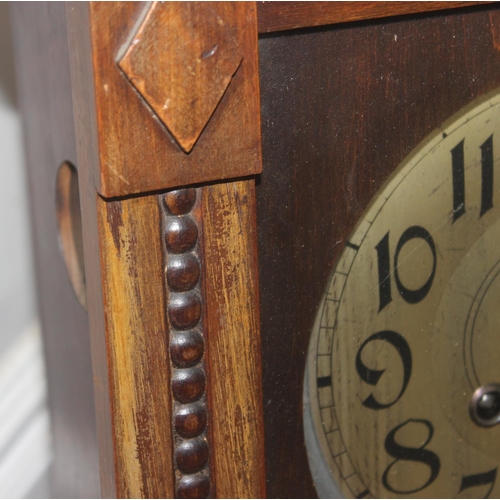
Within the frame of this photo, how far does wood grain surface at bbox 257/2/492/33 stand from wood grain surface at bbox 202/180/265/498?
11cm

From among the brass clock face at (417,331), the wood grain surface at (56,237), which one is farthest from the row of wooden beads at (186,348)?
the wood grain surface at (56,237)

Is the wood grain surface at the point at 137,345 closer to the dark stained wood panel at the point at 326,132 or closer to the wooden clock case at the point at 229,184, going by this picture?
the wooden clock case at the point at 229,184

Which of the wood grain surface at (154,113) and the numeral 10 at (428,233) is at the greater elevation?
the wood grain surface at (154,113)

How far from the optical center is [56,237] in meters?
1.00

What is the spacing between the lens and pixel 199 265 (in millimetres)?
627

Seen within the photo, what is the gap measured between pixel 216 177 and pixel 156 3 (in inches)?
4.7

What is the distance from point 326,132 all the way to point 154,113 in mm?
160

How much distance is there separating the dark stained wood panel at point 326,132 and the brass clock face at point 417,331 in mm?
17

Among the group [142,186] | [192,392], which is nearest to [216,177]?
[142,186]

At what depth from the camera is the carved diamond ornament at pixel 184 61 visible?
0.55 metres

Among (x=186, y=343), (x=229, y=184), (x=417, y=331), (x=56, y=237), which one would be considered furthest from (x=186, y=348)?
(x=56, y=237)

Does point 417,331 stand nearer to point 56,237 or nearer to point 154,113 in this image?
point 154,113

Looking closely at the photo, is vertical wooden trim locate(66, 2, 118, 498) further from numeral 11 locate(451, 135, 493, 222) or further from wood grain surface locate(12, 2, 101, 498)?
numeral 11 locate(451, 135, 493, 222)

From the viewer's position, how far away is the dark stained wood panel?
656 millimetres
